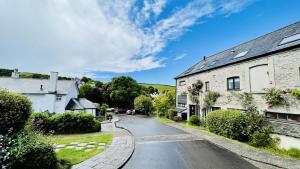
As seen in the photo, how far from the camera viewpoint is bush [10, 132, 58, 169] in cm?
486

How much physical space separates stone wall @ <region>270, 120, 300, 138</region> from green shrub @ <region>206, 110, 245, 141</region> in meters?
1.83

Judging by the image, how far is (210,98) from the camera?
55.0 ft

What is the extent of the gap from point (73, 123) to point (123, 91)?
99.4 ft

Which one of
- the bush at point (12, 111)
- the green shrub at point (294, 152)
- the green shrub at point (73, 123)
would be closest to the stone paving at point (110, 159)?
the bush at point (12, 111)

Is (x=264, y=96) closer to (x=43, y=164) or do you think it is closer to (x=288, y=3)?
(x=288, y=3)

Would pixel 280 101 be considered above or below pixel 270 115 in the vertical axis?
above

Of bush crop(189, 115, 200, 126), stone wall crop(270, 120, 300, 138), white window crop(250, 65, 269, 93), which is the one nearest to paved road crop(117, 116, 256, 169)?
stone wall crop(270, 120, 300, 138)

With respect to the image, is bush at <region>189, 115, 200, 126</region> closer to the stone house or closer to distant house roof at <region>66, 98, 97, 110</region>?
the stone house

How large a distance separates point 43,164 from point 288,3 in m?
16.2

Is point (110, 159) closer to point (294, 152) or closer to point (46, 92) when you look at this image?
point (294, 152)

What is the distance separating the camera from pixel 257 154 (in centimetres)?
755

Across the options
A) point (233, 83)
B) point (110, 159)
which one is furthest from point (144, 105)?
point (110, 159)

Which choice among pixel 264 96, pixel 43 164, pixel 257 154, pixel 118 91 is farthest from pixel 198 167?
pixel 118 91

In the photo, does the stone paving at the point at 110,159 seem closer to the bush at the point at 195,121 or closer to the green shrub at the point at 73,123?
the green shrub at the point at 73,123
